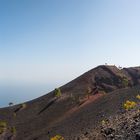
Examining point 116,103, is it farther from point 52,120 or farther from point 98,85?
point 98,85

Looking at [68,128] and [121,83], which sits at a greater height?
[121,83]

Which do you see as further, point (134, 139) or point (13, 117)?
point (13, 117)

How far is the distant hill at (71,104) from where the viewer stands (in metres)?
61.8

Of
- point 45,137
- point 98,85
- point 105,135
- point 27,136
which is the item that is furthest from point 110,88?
point 105,135

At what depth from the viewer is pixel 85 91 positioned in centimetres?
9312

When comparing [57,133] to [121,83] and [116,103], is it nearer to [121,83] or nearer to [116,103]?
[116,103]

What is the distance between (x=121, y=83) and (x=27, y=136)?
4338cm

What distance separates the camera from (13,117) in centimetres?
8988

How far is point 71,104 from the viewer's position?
83.2 m

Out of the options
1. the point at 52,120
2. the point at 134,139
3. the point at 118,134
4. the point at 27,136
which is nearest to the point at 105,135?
the point at 118,134

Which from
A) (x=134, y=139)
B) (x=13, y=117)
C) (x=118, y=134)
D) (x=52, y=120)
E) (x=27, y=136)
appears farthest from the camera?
(x=13, y=117)

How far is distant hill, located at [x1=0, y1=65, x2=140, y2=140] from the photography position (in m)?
61.8

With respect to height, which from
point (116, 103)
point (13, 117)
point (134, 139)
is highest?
point (13, 117)

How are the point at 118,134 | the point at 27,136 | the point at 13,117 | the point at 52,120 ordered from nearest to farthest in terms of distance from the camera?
the point at 118,134, the point at 27,136, the point at 52,120, the point at 13,117
